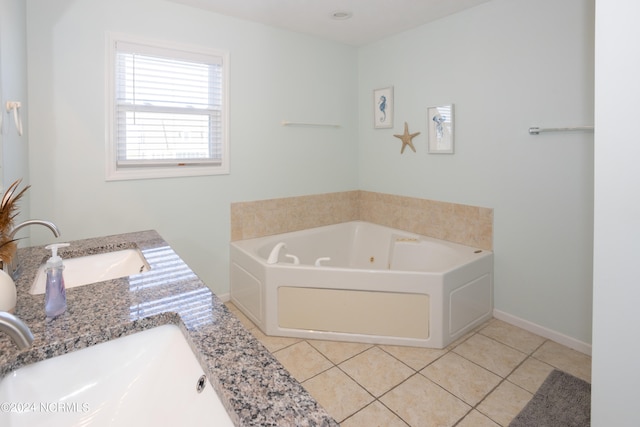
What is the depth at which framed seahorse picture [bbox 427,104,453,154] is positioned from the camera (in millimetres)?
3008

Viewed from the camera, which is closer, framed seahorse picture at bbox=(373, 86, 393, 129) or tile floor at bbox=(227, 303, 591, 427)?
tile floor at bbox=(227, 303, 591, 427)

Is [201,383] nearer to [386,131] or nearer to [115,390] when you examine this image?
[115,390]

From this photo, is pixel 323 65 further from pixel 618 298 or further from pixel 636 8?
pixel 618 298

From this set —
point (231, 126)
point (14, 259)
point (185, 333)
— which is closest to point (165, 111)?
point (231, 126)

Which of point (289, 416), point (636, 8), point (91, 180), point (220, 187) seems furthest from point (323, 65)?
point (289, 416)

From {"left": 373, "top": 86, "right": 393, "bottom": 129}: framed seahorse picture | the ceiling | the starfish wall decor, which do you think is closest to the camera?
the ceiling

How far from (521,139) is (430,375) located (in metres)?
1.78

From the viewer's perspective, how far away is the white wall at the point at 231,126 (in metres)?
2.28

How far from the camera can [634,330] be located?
117cm

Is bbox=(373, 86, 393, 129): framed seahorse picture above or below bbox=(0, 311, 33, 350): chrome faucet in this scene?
above

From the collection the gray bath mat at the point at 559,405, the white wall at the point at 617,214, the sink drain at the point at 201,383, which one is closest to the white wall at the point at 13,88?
Answer: the sink drain at the point at 201,383

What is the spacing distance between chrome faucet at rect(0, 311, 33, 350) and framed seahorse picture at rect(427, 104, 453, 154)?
2.98 meters

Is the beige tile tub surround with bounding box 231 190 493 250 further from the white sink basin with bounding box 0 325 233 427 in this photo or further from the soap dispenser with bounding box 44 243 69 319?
the white sink basin with bounding box 0 325 233 427

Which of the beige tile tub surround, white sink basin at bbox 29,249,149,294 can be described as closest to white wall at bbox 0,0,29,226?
white sink basin at bbox 29,249,149,294
